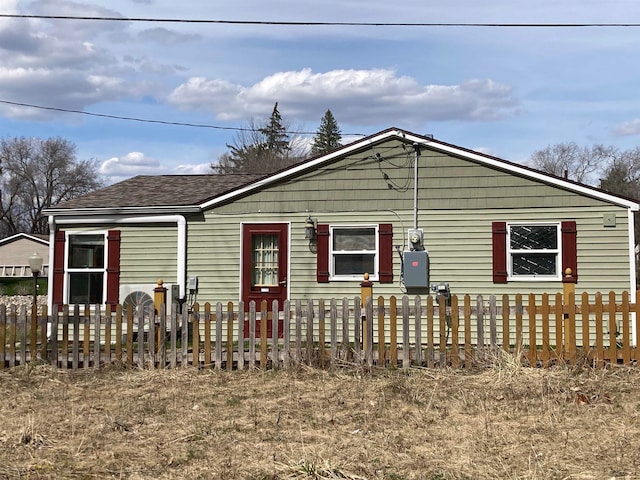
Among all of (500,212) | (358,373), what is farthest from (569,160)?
(358,373)

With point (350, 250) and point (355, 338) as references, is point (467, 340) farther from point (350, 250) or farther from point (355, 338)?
point (350, 250)

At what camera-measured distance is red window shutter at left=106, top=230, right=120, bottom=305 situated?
11.9 meters

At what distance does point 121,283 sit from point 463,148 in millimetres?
7085

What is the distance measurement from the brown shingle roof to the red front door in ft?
3.29

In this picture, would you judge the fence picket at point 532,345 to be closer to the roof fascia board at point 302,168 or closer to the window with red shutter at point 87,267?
the roof fascia board at point 302,168

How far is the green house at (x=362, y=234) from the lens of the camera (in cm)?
1060

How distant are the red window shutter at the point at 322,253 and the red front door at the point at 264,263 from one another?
61 centimetres

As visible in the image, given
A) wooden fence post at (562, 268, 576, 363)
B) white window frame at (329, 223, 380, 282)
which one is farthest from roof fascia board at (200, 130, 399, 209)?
wooden fence post at (562, 268, 576, 363)

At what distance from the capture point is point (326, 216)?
11.4m

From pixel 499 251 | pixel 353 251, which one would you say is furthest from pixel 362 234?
pixel 499 251

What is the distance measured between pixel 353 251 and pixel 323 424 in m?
6.03

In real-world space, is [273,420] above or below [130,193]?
below

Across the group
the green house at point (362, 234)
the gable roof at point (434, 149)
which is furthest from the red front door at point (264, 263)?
the gable roof at point (434, 149)

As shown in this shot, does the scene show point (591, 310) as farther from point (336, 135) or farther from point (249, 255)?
point (336, 135)
